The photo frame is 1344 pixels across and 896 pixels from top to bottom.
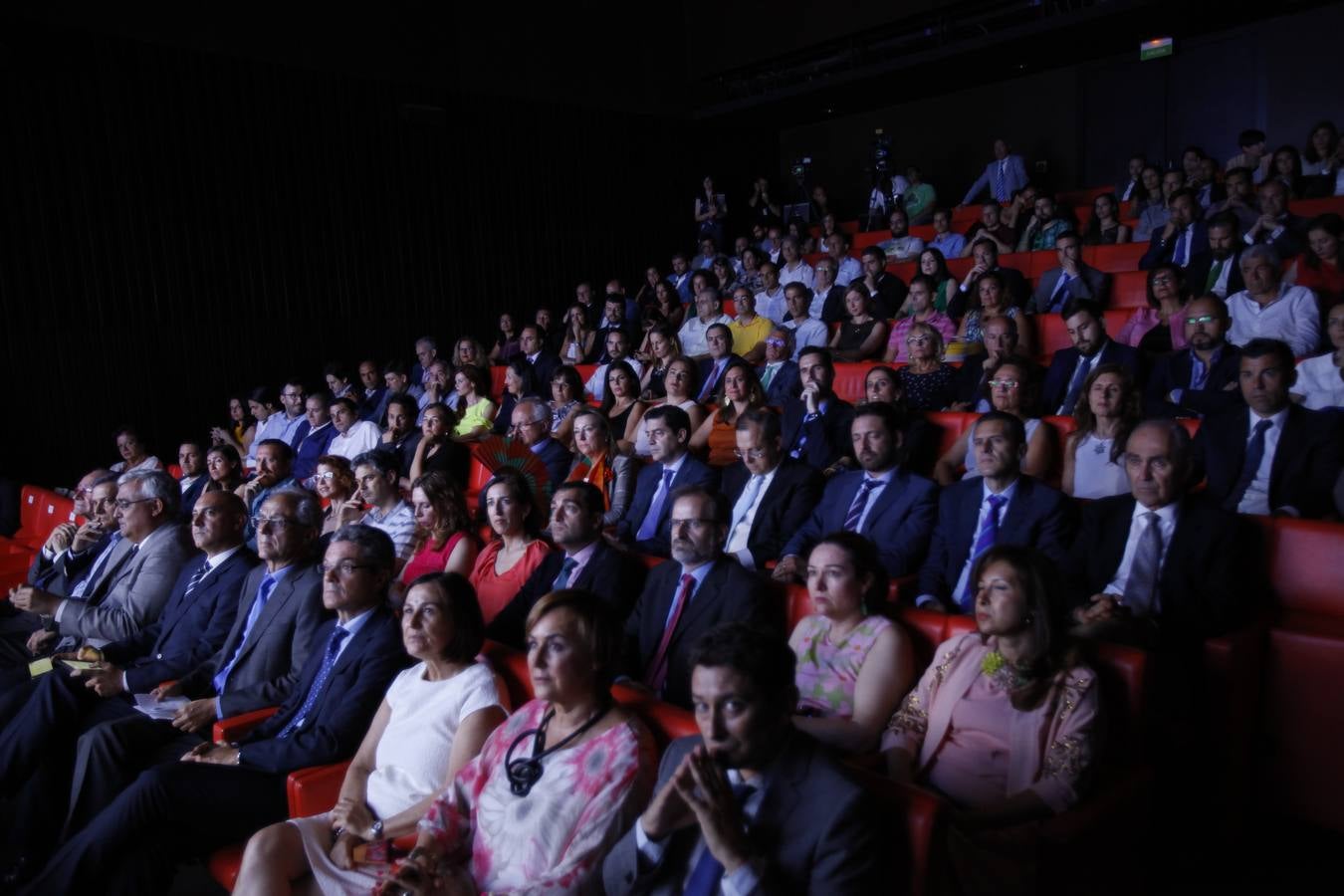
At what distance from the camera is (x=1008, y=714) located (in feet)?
5.46

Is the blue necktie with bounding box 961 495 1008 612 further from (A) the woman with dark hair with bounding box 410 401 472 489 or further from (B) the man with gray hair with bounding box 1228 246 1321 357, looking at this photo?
(A) the woman with dark hair with bounding box 410 401 472 489

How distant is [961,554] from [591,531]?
3.50 ft

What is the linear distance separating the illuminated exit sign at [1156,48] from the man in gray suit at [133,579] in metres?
7.67

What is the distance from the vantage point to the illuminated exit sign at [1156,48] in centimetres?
721

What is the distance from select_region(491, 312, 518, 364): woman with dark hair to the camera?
6.93 meters

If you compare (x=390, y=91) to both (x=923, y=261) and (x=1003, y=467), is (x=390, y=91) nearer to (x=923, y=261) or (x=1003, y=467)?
(x=923, y=261)

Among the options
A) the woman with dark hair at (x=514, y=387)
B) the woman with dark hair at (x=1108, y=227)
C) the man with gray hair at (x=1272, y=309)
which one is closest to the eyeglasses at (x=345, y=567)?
the woman with dark hair at (x=514, y=387)

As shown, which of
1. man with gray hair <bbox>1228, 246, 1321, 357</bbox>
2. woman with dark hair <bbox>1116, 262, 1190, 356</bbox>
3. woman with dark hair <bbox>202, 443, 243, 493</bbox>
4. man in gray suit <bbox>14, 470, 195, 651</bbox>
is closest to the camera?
man in gray suit <bbox>14, 470, 195, 651</bbox>

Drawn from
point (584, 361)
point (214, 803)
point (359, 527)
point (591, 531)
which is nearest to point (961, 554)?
point (591, 531)

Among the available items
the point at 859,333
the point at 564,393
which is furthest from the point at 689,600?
the point at 859,333

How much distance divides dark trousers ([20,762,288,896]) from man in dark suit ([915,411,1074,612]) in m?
1.78

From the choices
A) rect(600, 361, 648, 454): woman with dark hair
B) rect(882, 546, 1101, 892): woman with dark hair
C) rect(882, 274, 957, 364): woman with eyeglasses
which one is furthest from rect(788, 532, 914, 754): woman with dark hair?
rect(882, 274, 957, 364): woman with eyeglasses

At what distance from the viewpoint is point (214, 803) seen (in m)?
1.90

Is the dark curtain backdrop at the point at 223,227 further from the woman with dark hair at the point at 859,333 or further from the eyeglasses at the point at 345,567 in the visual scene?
the eyeglasses at the point at 345,567
